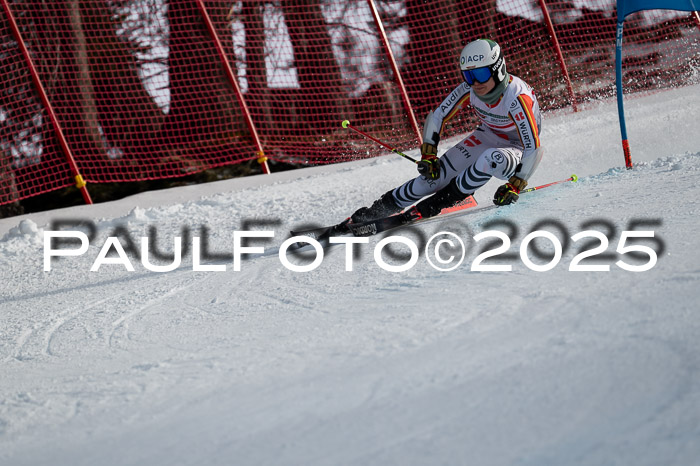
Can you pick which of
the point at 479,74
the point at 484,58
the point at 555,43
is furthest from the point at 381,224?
the point at 555,43

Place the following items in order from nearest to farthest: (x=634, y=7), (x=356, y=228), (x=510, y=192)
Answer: (x=510, y=192)
(x=356, y=228)
(x=634, y=7)

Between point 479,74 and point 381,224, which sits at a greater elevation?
point 479,74

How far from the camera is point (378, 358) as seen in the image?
8.38ft

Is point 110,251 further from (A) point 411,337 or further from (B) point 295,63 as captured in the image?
(B) point 295,63

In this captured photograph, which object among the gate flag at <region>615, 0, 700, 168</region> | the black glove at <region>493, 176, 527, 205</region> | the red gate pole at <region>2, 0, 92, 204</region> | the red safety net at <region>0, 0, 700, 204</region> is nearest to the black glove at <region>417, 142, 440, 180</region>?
the black glove at <region>493, 176, 527, 205</region>

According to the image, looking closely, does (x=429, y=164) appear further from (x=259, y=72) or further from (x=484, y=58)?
(x=259, y=72)

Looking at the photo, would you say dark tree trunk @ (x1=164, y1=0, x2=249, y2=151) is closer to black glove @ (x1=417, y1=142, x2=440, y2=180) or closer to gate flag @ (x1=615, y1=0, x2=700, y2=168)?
black glove @ (x1=417, y1=142, x2=440, y2=180)

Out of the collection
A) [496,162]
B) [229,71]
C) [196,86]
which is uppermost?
[196,86]

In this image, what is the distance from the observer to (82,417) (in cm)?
250

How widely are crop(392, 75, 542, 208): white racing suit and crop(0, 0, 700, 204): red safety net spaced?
320cm

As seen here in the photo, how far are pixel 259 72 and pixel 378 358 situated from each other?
6.63m

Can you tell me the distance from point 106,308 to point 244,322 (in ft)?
3.62

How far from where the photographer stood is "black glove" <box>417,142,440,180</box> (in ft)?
15.8

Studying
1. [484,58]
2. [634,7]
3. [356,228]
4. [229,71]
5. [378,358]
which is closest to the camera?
→ [378,358]
